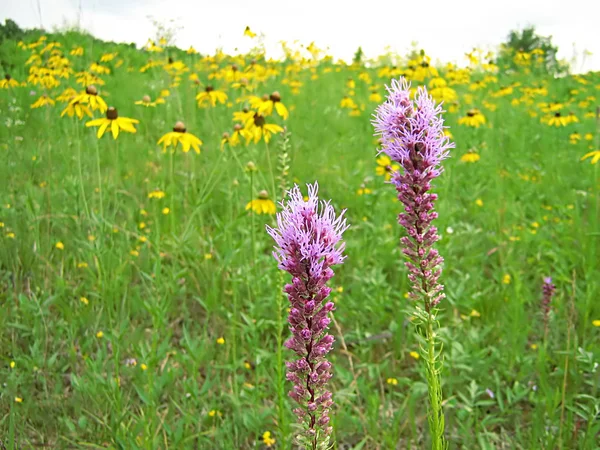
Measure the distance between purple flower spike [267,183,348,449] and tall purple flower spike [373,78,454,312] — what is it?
32 cm

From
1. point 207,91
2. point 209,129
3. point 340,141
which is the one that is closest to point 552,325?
point 207,91

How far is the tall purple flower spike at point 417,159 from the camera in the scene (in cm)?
125

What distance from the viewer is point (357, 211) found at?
15.6 feet

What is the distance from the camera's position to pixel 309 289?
1.05 meters

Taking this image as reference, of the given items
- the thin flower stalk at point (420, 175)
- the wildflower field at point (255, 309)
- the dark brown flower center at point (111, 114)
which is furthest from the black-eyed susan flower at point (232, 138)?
the thin flower stalk at point (420, 175)

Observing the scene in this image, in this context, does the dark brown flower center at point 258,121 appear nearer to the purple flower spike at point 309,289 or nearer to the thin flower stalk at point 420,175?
the thin flower stalk at point 420,175

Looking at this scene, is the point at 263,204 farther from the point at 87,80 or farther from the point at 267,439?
the point at 87,80

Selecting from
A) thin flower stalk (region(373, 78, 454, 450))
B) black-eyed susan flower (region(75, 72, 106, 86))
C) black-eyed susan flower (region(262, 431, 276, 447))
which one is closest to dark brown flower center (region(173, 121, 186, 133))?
black-eyed susan flower (region(75, 72, 106, 86))

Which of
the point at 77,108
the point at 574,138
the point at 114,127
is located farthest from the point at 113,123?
the point at 574,138

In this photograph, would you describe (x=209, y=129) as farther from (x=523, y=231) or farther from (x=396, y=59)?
(x=396, y=59)

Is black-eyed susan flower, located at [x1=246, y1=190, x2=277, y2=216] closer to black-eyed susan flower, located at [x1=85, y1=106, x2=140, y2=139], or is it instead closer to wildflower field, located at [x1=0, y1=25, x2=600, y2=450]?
wildflower field, located at [x1=0, y1=25, x2=600, y2=450]

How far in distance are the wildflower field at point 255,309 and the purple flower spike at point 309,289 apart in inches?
1.0

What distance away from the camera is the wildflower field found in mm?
2285

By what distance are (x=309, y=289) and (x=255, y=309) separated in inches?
73.3
